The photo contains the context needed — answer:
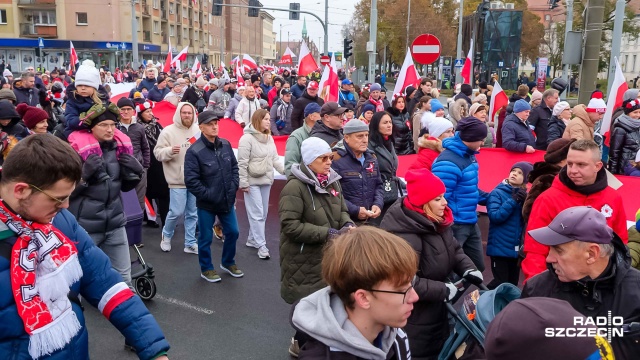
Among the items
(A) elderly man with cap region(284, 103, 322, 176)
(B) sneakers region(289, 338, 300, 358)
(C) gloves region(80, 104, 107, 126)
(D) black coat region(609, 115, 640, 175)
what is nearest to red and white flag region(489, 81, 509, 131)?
(D) black coat region(609, 115, 640, 175)

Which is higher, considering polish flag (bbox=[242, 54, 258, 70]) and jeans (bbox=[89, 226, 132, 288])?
polish flag (bbox=[242, 54, 258, 70])

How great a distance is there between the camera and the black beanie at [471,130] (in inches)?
204

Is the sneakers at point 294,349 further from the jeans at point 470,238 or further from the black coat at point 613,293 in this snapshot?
the black coat at point 613,293

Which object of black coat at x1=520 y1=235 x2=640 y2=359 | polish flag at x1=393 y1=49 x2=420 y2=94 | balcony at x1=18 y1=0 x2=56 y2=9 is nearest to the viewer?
black coat at x1=520 y1=235 x2=640 y2=359

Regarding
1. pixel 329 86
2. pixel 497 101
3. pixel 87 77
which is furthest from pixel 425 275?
pixel 497 101

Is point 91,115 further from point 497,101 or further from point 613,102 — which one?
point 497,101

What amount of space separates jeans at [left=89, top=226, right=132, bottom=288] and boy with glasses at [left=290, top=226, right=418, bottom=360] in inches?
119

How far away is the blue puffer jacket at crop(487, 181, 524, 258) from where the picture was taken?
17.4 ft

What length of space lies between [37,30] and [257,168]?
56.9 metres

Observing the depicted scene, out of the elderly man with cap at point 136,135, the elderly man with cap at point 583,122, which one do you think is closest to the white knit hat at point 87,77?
the elderly man with cap at point 136,135

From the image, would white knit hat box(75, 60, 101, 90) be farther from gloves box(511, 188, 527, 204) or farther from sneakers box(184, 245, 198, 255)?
gloves box(511, 188, 527, 204)

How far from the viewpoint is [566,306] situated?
72.5 inches

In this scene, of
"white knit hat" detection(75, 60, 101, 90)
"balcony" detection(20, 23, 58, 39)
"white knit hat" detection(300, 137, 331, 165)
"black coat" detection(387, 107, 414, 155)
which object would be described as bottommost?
"black coat" detection(387, 107, 414, 155)

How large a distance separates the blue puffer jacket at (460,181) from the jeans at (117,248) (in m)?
2.76
